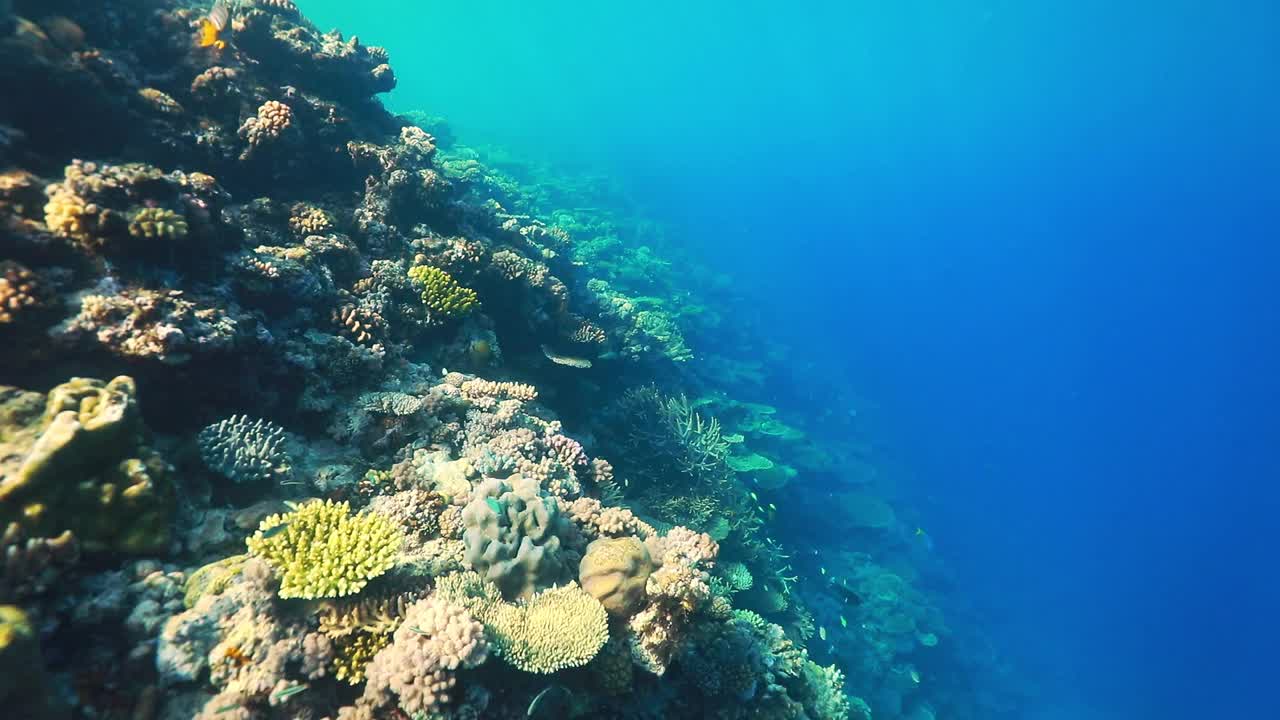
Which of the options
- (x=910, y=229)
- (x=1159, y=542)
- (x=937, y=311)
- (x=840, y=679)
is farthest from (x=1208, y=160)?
(x=840, y=679)

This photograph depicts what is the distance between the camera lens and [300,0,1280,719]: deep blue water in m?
36.6

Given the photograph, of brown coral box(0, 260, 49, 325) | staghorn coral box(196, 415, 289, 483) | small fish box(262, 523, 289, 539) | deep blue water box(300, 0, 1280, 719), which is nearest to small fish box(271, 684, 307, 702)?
small fish box(262, 523, 289, 539)

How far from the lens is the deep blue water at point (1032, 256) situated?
3659cm

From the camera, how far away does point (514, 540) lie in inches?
188

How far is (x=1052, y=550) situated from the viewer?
130 ft

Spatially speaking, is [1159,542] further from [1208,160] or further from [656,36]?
[656,36]

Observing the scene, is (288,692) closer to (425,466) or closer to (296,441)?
(425,466)

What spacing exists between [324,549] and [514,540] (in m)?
1.48

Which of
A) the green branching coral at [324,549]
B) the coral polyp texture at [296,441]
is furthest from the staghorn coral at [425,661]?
the green branching coral at [324,549]

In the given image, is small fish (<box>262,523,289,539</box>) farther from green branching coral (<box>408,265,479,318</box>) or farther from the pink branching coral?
green branching coral (<box>408,265,479,318</box>)

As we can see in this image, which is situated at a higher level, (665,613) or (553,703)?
(665,613)

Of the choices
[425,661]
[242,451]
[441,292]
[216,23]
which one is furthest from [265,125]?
[425,661]

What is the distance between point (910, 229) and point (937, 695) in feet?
438

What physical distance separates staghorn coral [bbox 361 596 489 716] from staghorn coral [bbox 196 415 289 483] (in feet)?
7.10
